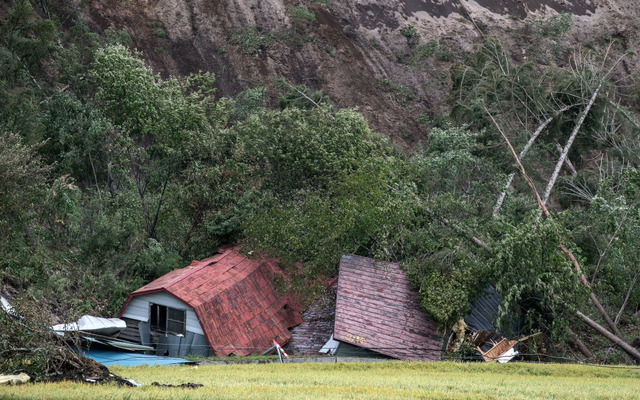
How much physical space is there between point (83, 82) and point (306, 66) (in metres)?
16.7

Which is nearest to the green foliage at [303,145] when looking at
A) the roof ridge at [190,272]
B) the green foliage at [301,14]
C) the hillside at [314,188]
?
the hillside at [314,188]

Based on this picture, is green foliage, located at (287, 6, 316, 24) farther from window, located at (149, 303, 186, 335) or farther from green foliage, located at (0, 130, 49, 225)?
window, located at (149, 303, 186, 335)

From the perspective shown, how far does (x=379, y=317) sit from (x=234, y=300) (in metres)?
4.67

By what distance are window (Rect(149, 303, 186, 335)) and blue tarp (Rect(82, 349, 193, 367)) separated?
7.11 ft

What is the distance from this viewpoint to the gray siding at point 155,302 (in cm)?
1811

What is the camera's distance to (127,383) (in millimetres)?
9859

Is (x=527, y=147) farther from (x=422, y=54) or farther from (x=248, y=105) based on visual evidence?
(x=422, y=54)

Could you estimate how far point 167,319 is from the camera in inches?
730

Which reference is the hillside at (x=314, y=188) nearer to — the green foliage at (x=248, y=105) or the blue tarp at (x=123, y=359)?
the green foliage at (x=248, y=105)

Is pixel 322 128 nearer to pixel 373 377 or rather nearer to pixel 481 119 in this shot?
pixel 481 119

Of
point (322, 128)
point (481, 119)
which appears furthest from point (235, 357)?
point (481, 119)

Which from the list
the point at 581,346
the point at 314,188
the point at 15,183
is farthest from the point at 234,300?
the point at 581,346

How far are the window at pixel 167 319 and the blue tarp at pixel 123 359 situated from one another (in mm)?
2167

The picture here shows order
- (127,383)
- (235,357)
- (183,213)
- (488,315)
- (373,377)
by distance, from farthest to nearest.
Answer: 1. (183,213)
2. (488,315)
3. (235,357)
4. (373,377)
5. (127,383)
